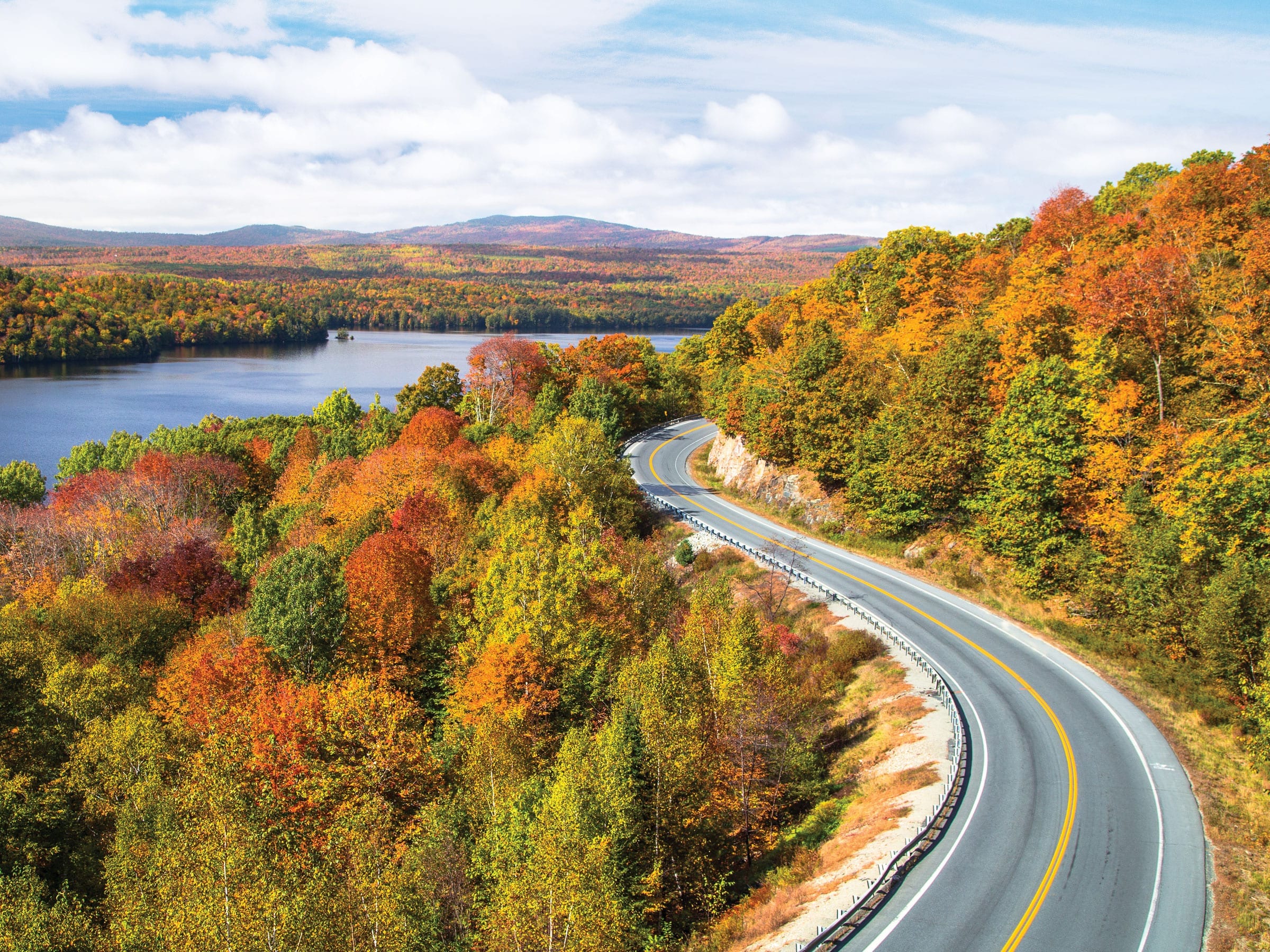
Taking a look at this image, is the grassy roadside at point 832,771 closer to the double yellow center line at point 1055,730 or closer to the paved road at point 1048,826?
the paved road at point 1048,826

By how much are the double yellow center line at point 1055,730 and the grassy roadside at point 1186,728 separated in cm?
359

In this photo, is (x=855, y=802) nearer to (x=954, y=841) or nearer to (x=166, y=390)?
(x=954, y=841)

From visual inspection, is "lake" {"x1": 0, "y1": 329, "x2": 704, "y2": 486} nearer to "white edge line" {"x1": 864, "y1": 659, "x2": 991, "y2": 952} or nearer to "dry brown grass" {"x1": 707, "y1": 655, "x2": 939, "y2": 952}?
"dry brown grass" {"x1": 707, "y1": 655, "x2": 939, "y2": 952}

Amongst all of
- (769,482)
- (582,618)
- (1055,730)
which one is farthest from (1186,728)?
(769,482)

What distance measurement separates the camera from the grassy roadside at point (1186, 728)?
2111 cm

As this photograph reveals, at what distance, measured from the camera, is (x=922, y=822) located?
25078 mm

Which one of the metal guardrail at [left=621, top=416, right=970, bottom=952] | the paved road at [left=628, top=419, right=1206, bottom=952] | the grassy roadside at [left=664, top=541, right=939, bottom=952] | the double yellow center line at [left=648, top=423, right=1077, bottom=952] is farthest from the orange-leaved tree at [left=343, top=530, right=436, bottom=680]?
the paved road at [left=628, top=419, right=1206, bottom=952]

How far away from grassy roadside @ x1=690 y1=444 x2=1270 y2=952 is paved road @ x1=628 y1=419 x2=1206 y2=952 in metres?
0.59

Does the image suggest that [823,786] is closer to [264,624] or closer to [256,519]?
[264,624]

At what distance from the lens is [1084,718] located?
104 ft

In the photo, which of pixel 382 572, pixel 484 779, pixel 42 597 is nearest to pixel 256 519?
pixel 42 597

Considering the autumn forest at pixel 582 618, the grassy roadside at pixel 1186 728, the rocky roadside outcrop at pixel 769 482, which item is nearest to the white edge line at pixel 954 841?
the autumn forest at pixel 582 618

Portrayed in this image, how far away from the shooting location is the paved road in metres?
20.4

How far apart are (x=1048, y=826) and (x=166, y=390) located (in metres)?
149
